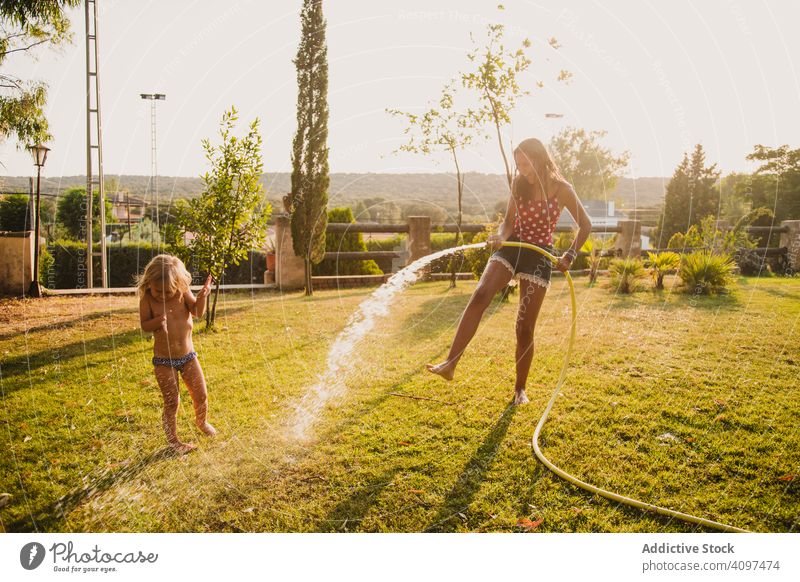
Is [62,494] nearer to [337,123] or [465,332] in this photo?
[465,332]

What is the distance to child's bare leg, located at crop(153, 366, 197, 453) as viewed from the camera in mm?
3021

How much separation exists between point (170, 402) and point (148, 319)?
0.54 m

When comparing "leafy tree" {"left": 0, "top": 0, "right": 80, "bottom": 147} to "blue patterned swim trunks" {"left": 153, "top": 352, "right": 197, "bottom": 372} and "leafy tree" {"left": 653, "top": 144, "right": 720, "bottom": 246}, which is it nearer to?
"blue patterned swim trunks" {"left": 153, "top": 352, "right": 197, "bottom": 372}

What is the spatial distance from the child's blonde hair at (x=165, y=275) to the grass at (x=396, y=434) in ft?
3.32

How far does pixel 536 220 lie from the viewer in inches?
134

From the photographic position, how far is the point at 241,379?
4180mm

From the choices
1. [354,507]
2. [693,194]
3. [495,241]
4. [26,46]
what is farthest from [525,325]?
[693,194]

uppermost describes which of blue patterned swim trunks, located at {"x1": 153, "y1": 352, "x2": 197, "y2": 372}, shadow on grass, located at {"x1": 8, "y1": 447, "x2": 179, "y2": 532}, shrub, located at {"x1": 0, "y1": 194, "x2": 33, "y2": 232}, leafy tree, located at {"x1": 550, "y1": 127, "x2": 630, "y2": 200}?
leafy tree, located at {"x1": 550, "y1": 127, "x2": 630, "y2": 200}

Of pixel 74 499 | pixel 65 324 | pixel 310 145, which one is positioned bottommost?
pixel 74 499

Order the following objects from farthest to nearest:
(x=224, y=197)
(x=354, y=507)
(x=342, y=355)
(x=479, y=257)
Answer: (x=479, y=257) < (x=224, y=197) < (x=342, y=355) < (x=354, y=507)

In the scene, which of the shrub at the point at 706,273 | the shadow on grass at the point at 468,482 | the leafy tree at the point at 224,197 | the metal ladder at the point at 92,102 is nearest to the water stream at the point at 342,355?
the shadow on grass at the point at 468,482

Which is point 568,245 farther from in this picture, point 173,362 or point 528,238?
point 173,362

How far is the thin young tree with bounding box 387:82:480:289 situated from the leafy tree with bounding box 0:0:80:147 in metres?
3.81

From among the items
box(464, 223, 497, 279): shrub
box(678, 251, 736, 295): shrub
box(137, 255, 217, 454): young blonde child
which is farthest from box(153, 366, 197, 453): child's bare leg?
box(678, 251, 736, 295): shrub
